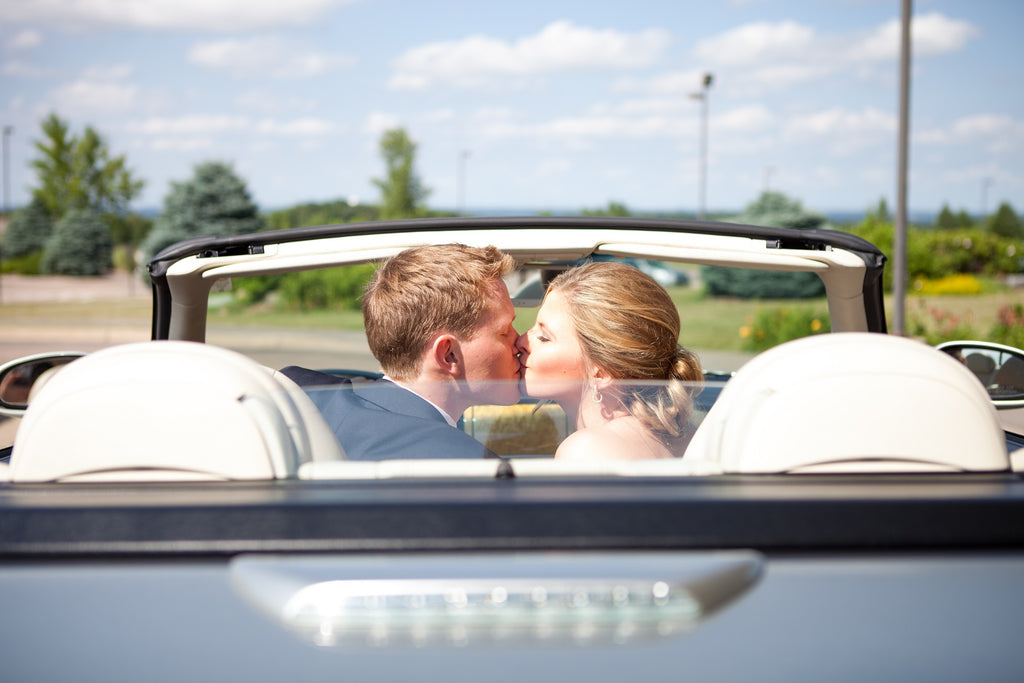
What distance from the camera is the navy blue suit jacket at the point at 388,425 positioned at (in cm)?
201

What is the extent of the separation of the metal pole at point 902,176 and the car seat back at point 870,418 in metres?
11.4

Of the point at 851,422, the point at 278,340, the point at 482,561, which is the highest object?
the point at 851,422

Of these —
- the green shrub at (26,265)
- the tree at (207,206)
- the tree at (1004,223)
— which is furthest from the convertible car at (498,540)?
the tree at (1004,223)

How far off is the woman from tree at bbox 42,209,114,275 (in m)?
37.1

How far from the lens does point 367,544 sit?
1.21 metres

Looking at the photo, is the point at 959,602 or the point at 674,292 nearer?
the point at 959,602

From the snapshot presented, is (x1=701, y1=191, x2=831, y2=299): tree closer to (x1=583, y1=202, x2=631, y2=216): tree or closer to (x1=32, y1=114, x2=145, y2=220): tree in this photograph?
Answer: (x1=583, y1=202, x2=631, y2=216): tree

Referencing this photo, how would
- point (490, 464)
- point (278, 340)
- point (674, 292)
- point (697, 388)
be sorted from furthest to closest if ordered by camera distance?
point (674, 292)
point (278, 340)
point (697, 388)
point (490, 464)

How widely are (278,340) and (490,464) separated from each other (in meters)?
16.8

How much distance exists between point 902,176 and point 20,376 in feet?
40.0

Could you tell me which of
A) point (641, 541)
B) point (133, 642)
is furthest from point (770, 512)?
point (133, 642)

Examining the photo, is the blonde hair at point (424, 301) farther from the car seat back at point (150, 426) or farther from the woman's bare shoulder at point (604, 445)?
the car seat back at point (150, 426)

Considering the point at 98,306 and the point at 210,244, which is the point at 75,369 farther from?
the point at 98,306

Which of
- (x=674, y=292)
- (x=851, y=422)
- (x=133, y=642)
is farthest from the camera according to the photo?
(x=674, y=292)
